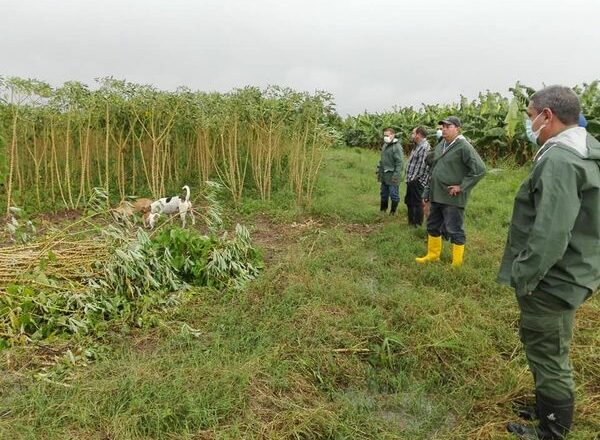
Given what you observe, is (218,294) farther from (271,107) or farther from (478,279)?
(271,107)

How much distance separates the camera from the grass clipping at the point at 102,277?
3.49 meters

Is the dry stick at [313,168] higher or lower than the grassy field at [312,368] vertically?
higher

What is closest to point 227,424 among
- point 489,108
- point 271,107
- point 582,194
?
point 582,194

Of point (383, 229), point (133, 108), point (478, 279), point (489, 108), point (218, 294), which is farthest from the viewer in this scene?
point (489, 108)

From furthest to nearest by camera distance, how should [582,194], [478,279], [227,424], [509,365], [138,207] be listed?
[138,207], [478,279], [509,365], [227,424], [582,194]

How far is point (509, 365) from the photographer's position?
312 centimetres

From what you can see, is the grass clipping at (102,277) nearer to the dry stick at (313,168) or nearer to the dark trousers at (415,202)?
the dark trousers at (415,202)

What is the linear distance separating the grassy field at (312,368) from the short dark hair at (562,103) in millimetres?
1729

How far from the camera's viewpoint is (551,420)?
7.76ft

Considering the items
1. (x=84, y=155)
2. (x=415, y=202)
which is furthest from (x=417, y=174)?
(x=84, y=155)

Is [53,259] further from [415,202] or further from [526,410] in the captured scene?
[415,202]

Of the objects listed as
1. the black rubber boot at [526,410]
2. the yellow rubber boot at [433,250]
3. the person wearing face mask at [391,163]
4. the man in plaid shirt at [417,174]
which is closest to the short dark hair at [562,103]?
the black rubber boot at [526,410]

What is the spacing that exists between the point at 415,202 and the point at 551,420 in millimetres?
4550

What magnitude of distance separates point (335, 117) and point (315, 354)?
697 cm
